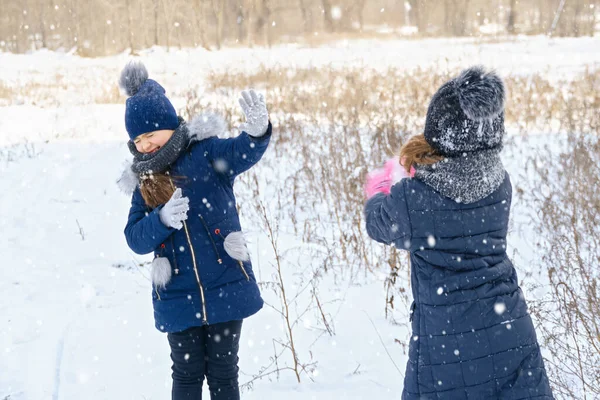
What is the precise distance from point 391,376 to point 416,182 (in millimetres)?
1712

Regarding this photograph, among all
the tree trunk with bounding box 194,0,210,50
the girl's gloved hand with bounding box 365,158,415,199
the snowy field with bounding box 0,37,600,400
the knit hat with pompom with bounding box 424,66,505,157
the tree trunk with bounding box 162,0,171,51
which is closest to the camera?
the knit hat with pompom with bounding box 424,66,505,157

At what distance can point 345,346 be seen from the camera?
3605 mm

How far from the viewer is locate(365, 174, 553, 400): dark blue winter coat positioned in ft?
6.07

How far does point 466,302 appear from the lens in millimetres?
1852

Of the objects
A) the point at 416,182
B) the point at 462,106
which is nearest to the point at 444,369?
the point at 416,182

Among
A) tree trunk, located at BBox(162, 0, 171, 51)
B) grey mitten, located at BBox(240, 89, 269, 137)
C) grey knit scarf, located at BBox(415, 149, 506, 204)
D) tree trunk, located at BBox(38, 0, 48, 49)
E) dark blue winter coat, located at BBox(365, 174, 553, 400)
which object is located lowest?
dark blue winter coat, located at BBox(365, 174, 553, 400)

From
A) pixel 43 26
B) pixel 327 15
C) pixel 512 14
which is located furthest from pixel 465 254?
pixel 43 26

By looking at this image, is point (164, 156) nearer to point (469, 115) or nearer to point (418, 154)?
point (418, 154)

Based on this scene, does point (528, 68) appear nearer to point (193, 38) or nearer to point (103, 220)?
point (103, 220)

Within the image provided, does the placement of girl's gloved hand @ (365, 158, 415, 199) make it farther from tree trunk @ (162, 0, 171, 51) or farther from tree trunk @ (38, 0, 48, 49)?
tree trunk @ (38, 0, 48, 49)

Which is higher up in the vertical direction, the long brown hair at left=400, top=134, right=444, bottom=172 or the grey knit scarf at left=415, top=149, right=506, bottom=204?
the long brown hair at left=400, top=134, right=444, bottom=172

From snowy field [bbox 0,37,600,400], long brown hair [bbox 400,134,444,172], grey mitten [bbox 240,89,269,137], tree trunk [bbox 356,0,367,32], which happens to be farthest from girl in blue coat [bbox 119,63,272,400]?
tree trunk [bbox 356,0,367,32]

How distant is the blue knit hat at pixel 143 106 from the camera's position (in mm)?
2379

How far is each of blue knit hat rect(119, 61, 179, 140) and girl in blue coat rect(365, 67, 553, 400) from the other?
1043 mm
